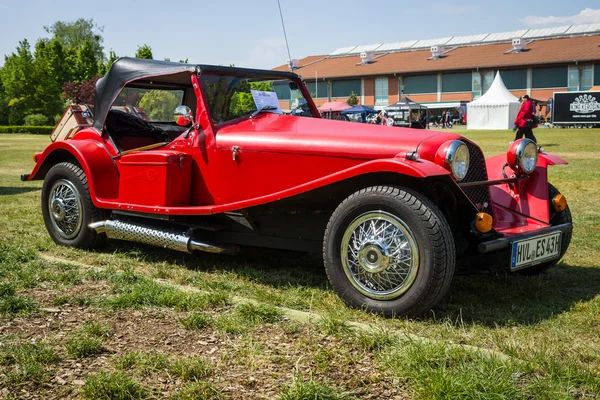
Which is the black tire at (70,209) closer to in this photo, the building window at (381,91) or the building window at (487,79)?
the building window at (487,79)

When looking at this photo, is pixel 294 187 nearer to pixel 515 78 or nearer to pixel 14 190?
pixel 14 190

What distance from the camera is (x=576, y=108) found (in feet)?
141

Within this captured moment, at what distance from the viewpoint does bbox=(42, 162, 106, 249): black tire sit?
5.87 meters

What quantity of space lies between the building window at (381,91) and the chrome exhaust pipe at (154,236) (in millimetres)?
65745

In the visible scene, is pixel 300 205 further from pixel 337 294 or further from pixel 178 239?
pixel 178 239

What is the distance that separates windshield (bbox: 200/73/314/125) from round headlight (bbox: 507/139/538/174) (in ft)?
6.49

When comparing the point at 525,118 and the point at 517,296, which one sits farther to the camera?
the point at 525,118

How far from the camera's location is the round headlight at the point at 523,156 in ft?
15.9

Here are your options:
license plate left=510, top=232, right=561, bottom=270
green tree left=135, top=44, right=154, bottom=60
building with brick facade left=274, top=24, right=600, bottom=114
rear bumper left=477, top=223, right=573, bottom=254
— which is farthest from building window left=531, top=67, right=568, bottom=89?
rear bumper left=477, top=223, right=573, bottom=254

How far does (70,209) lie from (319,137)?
2.86 m

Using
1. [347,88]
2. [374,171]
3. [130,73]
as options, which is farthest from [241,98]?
[347,88]

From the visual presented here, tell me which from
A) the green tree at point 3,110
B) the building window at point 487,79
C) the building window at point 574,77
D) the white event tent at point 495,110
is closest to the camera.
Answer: the white event tent at point 495,110

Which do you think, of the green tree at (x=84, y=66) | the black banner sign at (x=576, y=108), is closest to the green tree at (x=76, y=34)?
the green tree at (x=84, y=66)

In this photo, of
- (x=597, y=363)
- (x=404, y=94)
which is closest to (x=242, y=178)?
(x=597, y=363)
